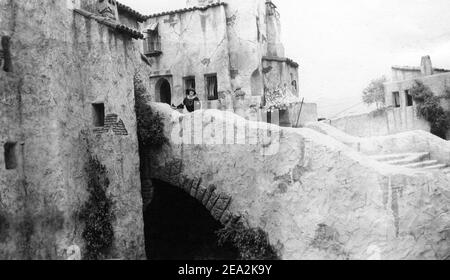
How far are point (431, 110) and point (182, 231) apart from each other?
51.3ft

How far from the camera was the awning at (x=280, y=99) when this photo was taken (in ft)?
73.9

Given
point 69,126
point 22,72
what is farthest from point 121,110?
point 22,72

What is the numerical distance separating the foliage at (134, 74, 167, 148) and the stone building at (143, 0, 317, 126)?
1255cm

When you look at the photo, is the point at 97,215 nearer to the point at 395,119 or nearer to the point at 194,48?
the point at 194,48

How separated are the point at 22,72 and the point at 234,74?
53.9 feet

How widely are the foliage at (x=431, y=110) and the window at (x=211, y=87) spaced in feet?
37.1

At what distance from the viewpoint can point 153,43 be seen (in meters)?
26.1

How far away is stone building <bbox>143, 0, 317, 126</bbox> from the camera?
25062 millimetres

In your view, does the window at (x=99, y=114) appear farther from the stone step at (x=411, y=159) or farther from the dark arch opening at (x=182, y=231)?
the stone step at (x=411, y=159)

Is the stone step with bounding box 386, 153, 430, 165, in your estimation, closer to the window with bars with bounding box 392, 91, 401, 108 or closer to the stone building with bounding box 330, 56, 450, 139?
the stone building with bounding box 330, 56, 450, 139

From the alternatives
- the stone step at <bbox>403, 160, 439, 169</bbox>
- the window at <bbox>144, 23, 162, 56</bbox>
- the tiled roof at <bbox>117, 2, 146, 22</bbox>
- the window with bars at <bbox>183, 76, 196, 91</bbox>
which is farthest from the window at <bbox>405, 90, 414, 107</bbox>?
the tiled roof at <bbox>117, 2, 146, 22</bbox>
